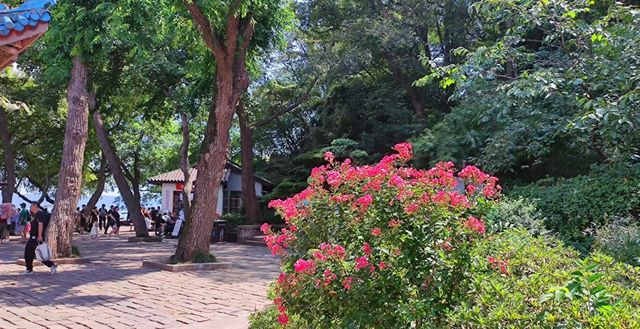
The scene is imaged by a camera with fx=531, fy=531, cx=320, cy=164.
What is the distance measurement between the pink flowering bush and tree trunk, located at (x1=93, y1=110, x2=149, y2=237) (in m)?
16.9

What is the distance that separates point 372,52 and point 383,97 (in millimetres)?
2253

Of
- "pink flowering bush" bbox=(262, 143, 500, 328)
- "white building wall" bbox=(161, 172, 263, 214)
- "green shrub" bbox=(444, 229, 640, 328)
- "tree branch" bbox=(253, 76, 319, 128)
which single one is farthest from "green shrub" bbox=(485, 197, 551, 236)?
"white building wall" bbox=(161, 172, 263, 214)

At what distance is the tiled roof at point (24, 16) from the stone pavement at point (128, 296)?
3.46m

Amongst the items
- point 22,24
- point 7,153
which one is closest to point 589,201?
point 22,24

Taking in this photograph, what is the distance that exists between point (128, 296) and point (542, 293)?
22.8ft

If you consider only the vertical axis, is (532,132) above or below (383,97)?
below

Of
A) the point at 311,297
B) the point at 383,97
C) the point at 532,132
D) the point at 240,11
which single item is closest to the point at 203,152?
the point at 240,11

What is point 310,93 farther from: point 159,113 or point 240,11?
point 240,11

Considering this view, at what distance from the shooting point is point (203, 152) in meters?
12.3

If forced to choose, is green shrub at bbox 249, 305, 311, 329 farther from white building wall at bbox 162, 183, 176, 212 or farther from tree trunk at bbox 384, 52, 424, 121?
white building wall at bbox 162, 183, 176, 212

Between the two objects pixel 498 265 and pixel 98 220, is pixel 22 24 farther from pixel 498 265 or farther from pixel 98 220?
pixel 98 220

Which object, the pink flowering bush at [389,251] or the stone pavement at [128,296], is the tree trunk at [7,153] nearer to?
the stone pavement at [128,296]

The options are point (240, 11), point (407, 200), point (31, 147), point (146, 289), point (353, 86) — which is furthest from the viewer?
point (31, 147)

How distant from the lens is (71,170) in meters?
12.9
